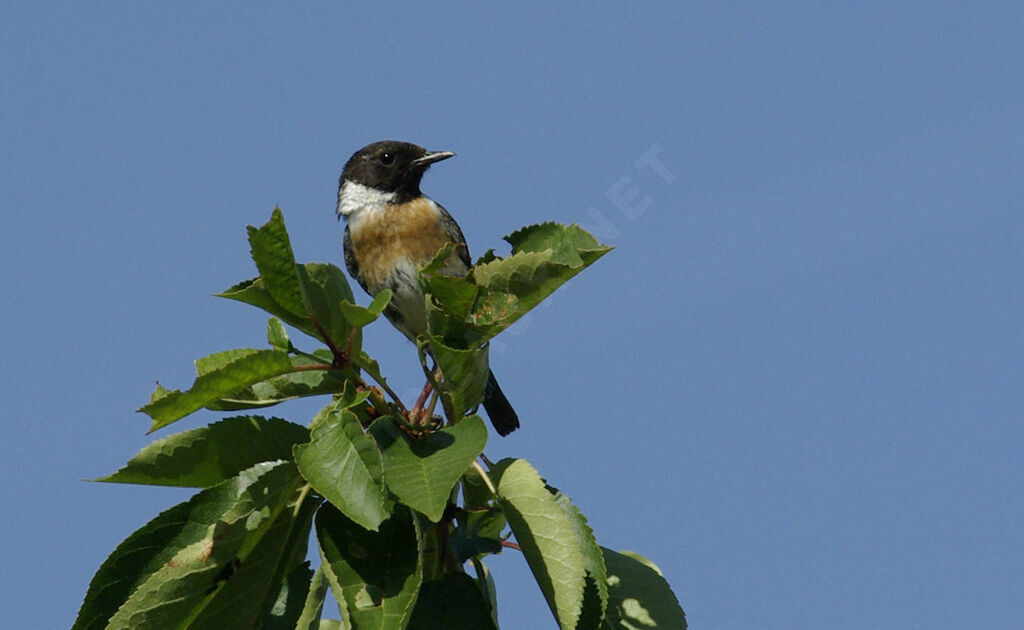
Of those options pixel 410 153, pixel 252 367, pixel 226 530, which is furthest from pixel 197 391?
pixel 410 153

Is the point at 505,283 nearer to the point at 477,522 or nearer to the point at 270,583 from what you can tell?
the point at 477,522

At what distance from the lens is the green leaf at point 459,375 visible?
10.2ft

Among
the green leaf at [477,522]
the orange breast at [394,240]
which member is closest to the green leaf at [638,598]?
Result: the green leaf at [477,522]

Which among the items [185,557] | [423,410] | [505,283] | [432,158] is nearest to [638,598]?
[423,410]

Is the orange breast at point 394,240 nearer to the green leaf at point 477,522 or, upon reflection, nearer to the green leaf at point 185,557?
the green leaf at point 477,522

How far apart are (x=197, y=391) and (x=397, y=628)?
0.85m

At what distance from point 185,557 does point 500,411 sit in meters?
4.37

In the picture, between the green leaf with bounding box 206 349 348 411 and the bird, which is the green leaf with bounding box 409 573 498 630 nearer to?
the green leaf with bounding box 206 349 348 411

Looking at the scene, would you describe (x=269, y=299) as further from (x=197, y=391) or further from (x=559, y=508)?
(x=559, y=508)

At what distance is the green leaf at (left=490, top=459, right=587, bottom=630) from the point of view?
2.83 m

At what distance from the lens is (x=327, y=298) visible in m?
3.09

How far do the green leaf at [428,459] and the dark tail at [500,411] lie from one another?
13.2 feet

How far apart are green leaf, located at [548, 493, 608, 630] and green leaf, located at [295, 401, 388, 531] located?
23.1 inches

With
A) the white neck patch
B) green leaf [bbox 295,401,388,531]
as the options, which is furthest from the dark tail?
green leaf [bbox 295,401,388,531]
